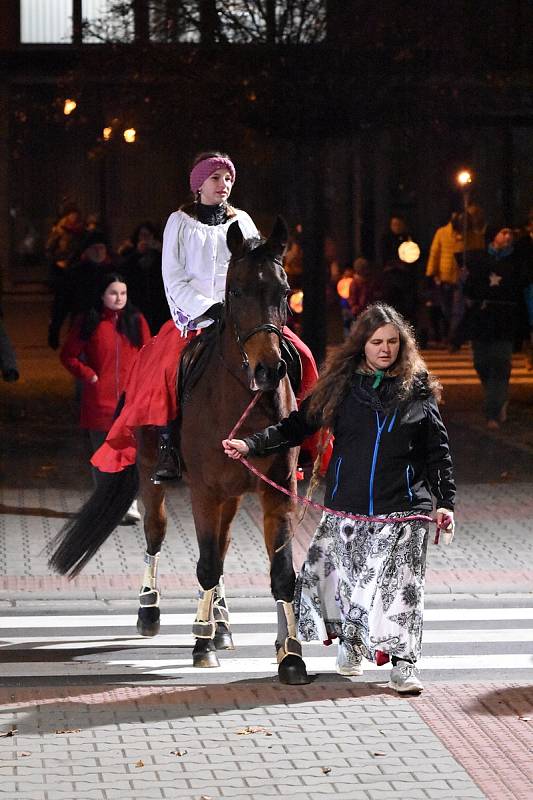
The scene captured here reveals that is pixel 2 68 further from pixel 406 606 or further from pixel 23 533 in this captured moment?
pixel 406 606

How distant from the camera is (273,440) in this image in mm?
8109

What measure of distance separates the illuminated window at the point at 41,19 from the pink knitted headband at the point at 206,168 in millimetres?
29552

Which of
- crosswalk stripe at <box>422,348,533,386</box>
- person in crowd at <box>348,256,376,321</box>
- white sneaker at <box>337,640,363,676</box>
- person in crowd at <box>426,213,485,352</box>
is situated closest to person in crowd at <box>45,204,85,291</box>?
person in crowd at <box>426,213,485,352</box>

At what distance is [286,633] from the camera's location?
27.0ft

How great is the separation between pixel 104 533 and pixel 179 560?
1672 millimetres

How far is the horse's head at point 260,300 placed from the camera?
796 cm

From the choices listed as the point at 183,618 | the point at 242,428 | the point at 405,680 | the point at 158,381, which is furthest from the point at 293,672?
the point at 183,618

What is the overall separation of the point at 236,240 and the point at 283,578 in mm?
1595

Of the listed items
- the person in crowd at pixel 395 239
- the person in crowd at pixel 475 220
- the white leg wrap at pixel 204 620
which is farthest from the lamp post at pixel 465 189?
the white leg wrap at pixel 204 620

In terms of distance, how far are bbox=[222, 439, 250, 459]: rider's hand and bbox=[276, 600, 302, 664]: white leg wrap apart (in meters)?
0.76

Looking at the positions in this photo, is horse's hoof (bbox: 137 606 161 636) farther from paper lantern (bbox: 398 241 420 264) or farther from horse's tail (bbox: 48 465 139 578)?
paper lantern (bbox: 398 241 420 264)

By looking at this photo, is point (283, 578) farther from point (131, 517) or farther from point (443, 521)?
point (131, 517)

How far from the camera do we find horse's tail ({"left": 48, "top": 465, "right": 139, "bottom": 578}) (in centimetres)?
986

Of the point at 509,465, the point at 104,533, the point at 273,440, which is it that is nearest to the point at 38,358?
the point at 509,465
